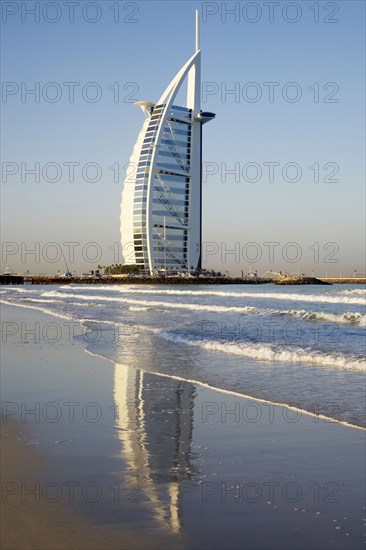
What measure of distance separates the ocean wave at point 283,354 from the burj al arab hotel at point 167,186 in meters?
123

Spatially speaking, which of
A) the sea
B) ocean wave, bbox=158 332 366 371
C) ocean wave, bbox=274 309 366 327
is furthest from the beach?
ocean wave, bbox=274 309 366 327

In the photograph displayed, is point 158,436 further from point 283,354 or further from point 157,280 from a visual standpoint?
point 157,280

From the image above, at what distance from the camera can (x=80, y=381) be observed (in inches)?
412

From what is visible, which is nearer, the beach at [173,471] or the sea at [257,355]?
the beach at [173,471]

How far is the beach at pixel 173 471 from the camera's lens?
161 inches

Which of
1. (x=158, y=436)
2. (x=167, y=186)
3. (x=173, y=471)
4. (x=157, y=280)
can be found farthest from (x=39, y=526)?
(x=167, y=186)

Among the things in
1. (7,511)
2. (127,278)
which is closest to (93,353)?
(7,511)

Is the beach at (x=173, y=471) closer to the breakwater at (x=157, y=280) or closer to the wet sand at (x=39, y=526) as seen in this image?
the wet sand at (x=39, y=526)

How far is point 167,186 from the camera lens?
469 ft

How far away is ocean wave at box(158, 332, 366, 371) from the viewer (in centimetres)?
1281

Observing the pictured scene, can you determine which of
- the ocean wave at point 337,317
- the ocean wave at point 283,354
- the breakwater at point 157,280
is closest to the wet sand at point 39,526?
the ocean wave at point 283,354

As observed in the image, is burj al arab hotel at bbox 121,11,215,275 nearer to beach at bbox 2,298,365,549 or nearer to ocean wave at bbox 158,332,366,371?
ocean wave at bbox 158,332,366,371

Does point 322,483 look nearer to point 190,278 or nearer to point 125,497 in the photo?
point 125,497

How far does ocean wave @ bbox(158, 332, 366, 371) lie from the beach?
383 cm
